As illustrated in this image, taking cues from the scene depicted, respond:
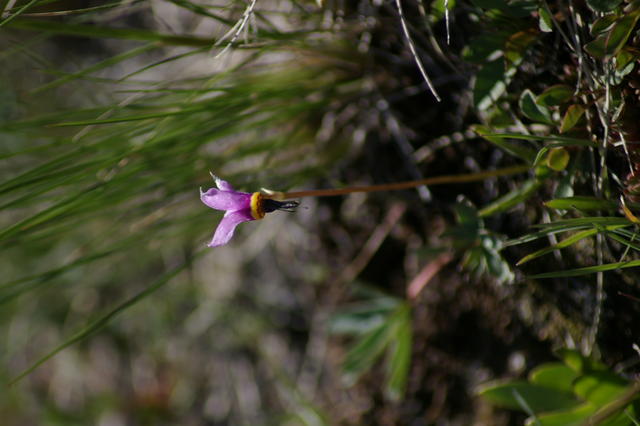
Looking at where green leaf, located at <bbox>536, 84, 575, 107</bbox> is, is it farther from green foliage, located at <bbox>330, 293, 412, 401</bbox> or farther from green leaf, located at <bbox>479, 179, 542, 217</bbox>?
green foliage, located at <bbox>330, 293, 412, 401</bbox>

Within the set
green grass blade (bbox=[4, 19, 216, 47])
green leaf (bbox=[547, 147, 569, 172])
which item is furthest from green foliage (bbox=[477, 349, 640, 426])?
green grass blade (bbox=[4, 19, 216, 47])

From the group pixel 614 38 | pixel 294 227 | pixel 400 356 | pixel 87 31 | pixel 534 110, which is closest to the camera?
pixel 614 38

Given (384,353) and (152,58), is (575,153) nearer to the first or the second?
(384,353)

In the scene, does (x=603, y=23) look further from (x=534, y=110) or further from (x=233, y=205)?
(x=233, y=205)

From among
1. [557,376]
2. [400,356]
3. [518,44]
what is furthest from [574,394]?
[518,44]

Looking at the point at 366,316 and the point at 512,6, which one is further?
the point at 366,316

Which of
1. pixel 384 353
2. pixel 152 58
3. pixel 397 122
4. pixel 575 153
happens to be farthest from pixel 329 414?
pixel 152 58
